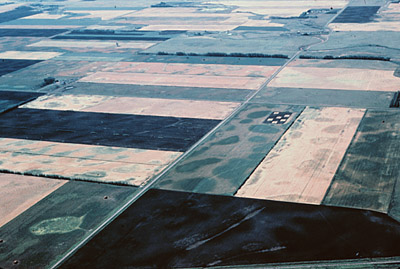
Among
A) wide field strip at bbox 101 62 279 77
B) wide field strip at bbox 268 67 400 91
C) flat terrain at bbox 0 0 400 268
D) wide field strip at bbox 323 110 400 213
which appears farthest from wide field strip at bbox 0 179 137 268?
wide field strip at bbox 101 62 279 77

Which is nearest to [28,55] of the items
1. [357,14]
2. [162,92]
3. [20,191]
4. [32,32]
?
[32,32]

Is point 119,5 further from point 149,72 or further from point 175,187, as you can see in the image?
point 175,187

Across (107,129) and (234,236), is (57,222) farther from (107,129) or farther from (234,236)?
(107,129)

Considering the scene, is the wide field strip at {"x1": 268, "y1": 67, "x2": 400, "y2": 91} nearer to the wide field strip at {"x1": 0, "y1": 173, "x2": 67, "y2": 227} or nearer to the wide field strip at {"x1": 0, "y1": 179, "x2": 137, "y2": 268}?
the wide field strip at {"x1": 0, "y1": 179, "x2": 137, "y2": 268}

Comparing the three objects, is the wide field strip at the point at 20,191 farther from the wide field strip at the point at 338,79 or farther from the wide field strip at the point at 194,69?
the wide field strip at the point at 194,69

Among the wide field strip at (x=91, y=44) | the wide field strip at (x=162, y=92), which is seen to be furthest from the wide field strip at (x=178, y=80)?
the wide field strip at (x=91, y=44)

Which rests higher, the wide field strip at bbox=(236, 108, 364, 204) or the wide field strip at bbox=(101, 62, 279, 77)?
the wide field strip at bbox=(101, 62, 279, 77)
